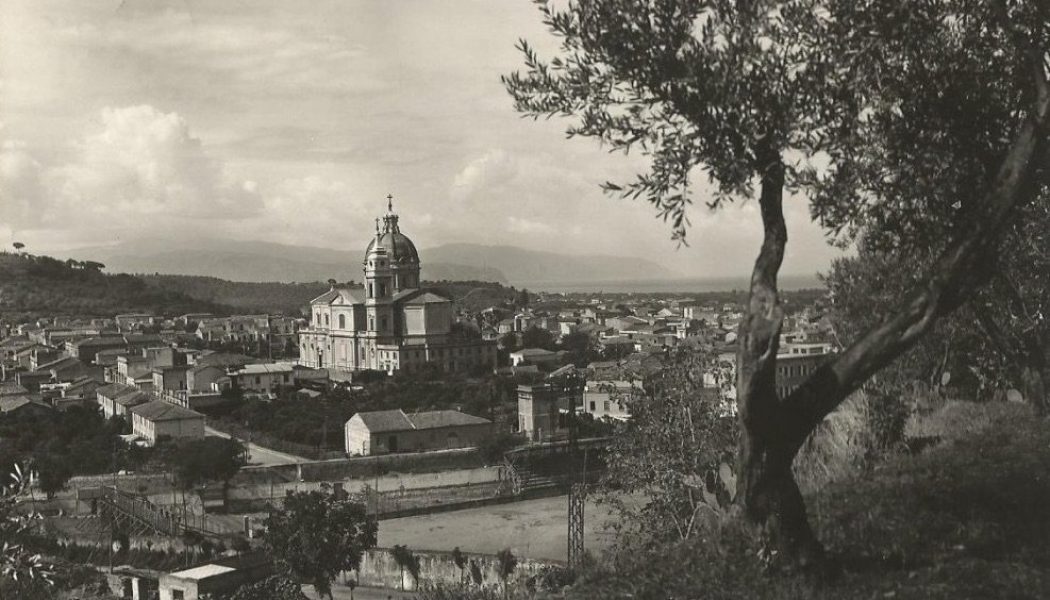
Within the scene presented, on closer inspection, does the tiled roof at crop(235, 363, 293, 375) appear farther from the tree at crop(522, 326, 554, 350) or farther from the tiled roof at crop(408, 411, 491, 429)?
the tree at crop(522, 326, 554, 350)

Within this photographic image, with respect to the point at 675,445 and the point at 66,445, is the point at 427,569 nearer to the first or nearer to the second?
the point at 675,445

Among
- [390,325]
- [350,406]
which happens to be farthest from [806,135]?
[390,325]

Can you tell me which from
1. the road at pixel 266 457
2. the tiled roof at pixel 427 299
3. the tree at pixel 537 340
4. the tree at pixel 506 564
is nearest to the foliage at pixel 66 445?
the road at pixel 266 457

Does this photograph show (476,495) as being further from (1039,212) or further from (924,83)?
(924,83)

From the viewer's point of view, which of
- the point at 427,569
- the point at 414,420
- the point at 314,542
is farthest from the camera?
the point at 414,420

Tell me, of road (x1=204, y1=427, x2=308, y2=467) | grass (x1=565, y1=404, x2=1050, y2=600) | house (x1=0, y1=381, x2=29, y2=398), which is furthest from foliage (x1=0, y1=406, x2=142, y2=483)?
grass (x1=565, y1=404, x2=1050, y2=600)
